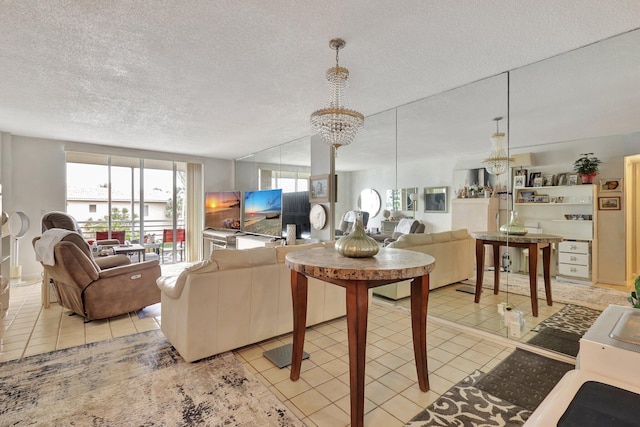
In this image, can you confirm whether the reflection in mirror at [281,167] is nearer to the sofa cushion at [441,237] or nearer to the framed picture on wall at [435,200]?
the framed picture on wall at [435,200]

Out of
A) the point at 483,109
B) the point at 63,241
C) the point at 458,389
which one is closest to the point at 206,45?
the point at 63,241

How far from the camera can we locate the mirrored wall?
7.70 feet

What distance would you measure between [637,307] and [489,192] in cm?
153

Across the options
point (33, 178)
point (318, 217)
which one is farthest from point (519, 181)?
point (33, 178)

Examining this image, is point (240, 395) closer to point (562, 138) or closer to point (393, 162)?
point (393, 162)

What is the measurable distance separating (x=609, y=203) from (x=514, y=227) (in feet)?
2.20

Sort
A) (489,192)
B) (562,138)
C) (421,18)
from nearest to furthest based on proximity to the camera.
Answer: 1. (421,18)
2. (562,138)
3. (489,192)

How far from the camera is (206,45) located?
2.20 m

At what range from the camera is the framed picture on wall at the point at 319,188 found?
14.2 feet

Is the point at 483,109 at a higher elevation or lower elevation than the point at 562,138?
higher

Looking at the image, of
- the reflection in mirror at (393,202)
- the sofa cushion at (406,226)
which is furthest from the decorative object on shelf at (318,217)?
the sofa cushion at (406,226)

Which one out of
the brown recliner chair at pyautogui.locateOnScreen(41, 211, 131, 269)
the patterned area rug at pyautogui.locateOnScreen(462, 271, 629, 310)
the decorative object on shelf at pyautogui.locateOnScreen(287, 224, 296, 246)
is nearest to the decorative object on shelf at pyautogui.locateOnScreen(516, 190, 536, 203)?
the patterned area rug at pyautogui.locateOnScreen(462, 271, 629, 310)

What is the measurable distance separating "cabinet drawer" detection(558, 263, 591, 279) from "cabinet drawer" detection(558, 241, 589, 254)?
0.13 m

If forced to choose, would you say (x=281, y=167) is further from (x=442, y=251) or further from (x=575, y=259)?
(x=575, y=259)
